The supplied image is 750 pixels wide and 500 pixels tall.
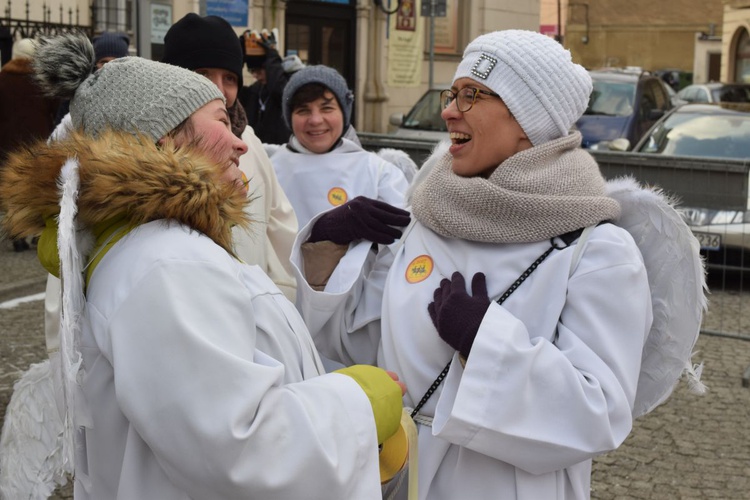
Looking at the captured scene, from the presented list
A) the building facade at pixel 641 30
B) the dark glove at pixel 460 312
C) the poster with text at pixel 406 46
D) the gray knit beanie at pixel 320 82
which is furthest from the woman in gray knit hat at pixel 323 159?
the building facade at pixel 641 30

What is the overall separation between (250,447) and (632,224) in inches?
51.3

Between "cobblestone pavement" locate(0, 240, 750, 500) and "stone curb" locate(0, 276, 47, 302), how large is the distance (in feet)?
3.41

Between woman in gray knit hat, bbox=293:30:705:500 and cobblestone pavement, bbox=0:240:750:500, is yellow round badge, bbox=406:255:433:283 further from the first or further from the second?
cobblestone pavement, bbox=0:240:750:500

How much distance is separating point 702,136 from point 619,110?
3395 mm

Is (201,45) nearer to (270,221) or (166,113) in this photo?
(270,221)

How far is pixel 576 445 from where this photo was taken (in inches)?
92.6

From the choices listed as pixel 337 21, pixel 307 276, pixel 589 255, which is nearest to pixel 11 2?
pixel 337 21

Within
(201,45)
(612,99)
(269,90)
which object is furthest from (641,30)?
(201,45)

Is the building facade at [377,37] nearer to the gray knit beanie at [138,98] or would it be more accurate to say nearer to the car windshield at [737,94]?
the car windshield at [737,94]

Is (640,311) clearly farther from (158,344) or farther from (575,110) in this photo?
(158,344)

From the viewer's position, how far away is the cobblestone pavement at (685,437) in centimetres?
489

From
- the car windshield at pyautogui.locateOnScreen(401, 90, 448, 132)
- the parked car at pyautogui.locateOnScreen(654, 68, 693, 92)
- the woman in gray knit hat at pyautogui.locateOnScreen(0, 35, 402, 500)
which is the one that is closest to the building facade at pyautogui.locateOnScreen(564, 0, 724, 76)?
the parked car at pyautogui.locateOnScreen(654, 68, 693, 92)

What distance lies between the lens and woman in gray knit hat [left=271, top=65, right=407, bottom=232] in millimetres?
5059

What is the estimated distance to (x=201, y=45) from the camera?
13.5 feet
